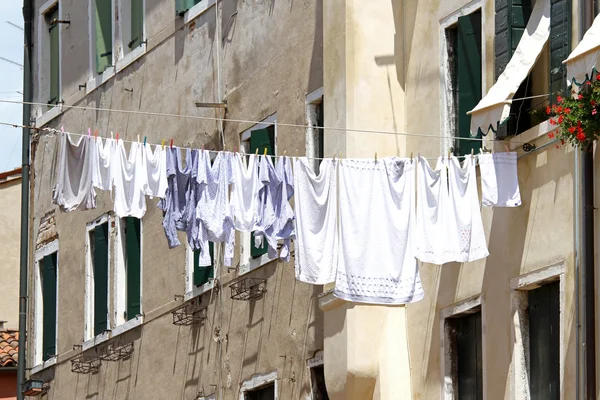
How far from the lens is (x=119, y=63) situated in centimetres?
2675

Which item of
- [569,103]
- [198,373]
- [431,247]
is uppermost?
[569,103]

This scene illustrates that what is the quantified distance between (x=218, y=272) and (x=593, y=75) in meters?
8.40

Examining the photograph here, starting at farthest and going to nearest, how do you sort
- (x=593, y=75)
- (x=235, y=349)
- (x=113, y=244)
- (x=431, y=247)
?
(x=113, y=244)
(x=235, y=349)
(x=431, y=247)
(x=593, y=75)

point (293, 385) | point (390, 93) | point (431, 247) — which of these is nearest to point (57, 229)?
point (293, 385)

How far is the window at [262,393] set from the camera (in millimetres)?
21828

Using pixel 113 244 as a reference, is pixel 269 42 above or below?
above

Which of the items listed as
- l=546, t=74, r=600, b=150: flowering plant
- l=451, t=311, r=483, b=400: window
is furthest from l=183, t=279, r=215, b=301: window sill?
l=546, t=74, r=600, b=150: flowering plant

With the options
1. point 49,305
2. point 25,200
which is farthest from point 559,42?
point 25,200

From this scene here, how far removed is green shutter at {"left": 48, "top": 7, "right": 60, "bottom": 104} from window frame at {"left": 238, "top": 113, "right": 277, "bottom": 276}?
6718mm

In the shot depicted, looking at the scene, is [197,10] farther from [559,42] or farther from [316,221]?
[559,42]

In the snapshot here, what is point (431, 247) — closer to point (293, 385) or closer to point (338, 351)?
point (338, 351)

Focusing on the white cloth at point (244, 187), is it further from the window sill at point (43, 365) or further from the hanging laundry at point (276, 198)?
the window sill at point (43, 365)

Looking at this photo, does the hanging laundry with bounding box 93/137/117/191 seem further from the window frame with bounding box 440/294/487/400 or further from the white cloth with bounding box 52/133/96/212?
the window frame with bounding box 440/294/487/400

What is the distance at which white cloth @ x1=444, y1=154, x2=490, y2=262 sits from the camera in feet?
56.0
